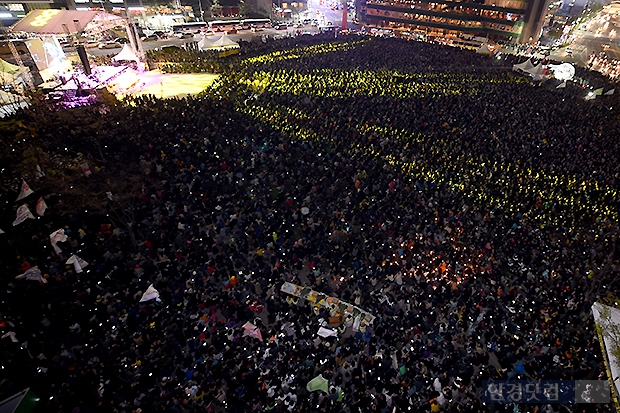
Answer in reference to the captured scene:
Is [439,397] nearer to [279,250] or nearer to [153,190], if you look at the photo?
[279,250]

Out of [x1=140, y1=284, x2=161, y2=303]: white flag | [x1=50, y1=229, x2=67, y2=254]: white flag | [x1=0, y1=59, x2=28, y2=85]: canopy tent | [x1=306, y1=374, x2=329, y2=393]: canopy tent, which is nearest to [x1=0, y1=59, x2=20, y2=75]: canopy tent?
[x1=0, y1=59, x2=28, y2=85]: canopy tent

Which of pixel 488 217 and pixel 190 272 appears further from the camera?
pixel 488 217

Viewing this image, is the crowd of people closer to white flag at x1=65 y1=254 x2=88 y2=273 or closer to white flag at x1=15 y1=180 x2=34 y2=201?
white flag at x1=65 y1=254 x2=88 y2=273

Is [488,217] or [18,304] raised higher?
[18,304]

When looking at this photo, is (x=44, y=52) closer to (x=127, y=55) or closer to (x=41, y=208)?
(x=127, y=55)

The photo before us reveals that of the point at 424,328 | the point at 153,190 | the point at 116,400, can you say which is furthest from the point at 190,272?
the point at 424,328

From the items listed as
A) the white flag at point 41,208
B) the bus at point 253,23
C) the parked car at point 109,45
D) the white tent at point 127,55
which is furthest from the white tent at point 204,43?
the white flag at point 41,208

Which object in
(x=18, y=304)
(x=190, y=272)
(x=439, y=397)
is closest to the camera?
(x=439, y=397)
